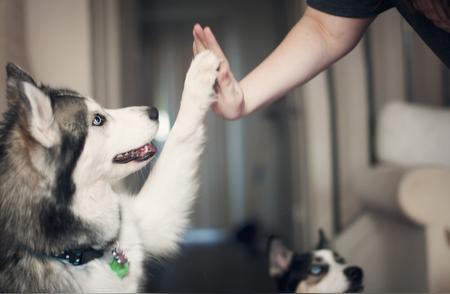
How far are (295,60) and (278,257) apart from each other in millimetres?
872

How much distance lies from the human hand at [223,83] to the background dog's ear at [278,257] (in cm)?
81

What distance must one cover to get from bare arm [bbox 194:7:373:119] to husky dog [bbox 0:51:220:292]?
0.06 metres

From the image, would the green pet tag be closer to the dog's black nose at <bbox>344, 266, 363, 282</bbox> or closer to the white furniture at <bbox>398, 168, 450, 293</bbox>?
the dog's black nose at <bbox>344, 266, 363, 282</bbox>

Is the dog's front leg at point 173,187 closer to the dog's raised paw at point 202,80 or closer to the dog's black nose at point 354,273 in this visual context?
the dog's raised paw at point 202,80

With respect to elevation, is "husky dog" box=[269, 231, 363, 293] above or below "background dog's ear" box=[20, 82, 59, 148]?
below

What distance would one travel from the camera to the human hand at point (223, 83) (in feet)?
3.05

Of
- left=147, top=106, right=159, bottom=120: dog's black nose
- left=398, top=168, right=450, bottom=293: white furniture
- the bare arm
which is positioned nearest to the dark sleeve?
the bare arm

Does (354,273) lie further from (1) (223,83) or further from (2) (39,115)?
(2) (39,115)

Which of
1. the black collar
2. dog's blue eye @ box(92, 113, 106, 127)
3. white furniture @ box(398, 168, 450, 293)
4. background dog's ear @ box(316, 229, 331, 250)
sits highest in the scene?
dog's blue eye @ box(92, 113, 106, 127)

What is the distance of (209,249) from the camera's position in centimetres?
351

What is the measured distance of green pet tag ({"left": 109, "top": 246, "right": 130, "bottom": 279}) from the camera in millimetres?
954

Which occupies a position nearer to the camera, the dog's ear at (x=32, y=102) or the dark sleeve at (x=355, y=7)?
the dog's ear at (x=32, y=102)

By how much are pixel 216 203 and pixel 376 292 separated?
286cm

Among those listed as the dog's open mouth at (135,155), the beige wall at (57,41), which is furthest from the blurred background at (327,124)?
the dog's open mouth at (135,155)
